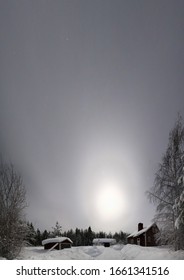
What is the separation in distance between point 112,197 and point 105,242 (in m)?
0.43

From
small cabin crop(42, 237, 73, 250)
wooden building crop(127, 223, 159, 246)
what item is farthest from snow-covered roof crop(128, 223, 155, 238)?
small cabin crop(42, 237, 73, 250)

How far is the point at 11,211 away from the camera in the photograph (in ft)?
9.43

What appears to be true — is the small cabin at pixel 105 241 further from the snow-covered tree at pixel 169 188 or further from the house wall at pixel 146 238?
the snow-covered tree at pixel 169 188

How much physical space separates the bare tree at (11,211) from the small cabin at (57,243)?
0.22 metres

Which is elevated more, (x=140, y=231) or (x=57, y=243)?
(x=140, y=231)

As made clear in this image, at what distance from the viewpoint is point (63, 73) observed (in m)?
3.03

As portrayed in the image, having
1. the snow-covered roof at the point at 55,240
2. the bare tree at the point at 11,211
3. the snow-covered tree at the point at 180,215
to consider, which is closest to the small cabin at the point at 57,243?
the snow-covered roof at the point at 55,240

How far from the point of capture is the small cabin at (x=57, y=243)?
2.77m

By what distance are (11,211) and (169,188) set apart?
151cm

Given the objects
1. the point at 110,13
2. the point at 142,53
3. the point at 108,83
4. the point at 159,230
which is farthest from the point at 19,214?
the point at 110,13

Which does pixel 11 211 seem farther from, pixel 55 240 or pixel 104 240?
pixel 104 240

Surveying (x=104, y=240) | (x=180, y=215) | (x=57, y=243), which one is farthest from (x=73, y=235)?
(x=180, y=215)

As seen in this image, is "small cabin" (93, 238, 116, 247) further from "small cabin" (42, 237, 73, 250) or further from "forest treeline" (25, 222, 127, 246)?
"small cabin" (42, 237, 73, 250)

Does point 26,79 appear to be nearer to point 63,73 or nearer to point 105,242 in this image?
point 63,73
